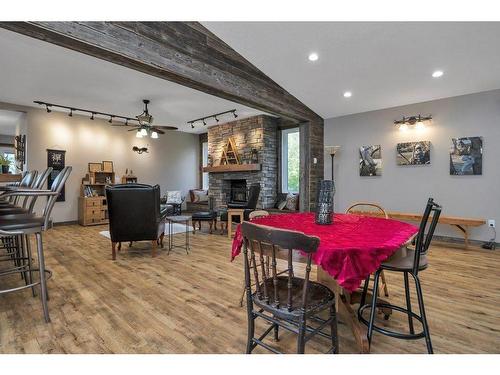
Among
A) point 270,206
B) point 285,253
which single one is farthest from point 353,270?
point 270,206

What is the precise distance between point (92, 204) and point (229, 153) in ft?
11.9

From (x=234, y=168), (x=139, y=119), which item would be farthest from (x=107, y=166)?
(x=234, y=168)

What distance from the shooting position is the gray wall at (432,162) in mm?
4445

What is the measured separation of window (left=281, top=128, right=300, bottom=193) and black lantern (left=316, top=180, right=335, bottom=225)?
483 cm

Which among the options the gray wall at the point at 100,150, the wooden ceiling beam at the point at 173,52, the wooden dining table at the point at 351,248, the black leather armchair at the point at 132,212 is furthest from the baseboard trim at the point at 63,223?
the wooden dining table at the point at 351,248

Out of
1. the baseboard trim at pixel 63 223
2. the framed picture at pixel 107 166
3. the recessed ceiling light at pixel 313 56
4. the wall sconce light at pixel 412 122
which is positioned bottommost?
the baseboard trim at pixel 63 223

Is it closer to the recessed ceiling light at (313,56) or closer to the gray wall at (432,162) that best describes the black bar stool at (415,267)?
the recessed ceiling light at (313,56)

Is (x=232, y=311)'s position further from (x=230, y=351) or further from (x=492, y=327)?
(x=492, y=327)

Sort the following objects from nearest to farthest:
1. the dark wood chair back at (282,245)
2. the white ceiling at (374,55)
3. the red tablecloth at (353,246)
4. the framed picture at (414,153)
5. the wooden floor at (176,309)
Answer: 1. the dark wood chair back at (282,245)
2. the red tablecloth at (353,246)
3. the wooden floor at (176,309)
4. the white ceiling at (374,55)
5. the framed picture at (414,153)

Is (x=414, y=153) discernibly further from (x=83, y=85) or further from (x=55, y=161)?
(x=55, y=161)

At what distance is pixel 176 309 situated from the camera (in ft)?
A: 7.47

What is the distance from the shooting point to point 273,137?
7000 millimetres

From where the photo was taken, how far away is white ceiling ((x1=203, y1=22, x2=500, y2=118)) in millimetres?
3131

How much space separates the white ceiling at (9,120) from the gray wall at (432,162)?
7.26 meters
